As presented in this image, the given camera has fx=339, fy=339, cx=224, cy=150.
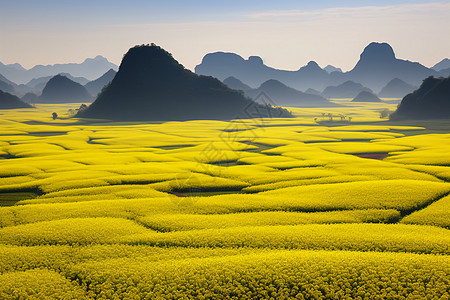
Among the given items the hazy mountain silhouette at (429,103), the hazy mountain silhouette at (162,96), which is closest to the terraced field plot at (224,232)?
the hazy mountain silhouette at (429,103)

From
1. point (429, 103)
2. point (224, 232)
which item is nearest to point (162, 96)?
point (429, 103)

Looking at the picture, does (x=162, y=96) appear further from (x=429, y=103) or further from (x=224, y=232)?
Answer: (x=224, y=232)

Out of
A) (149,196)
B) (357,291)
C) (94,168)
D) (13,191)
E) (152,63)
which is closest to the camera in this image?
(357,291)

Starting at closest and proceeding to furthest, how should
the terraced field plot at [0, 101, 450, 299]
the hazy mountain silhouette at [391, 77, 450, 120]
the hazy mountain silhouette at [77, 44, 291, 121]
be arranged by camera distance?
the terraced field plot at [0, 101, 450, 299] → the hazy mountain silhouette at [391, 77, 450, 120] → the hazy mountain silhouette at [77, 44, 291, 121]

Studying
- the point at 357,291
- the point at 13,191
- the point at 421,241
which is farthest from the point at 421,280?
the point at 13,191

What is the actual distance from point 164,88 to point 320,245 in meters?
154

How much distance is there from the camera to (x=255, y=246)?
20.1 m

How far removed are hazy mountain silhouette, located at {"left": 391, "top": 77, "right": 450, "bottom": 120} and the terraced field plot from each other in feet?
338

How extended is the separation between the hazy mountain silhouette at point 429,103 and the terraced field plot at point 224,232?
102982mm

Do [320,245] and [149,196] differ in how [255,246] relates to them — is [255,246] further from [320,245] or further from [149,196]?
[149,196]

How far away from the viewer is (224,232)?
2203 cm

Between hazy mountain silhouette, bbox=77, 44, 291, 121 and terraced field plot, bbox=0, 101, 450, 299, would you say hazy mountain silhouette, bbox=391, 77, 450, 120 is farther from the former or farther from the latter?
terraced field plot, bbox=0, 101, 450, 299

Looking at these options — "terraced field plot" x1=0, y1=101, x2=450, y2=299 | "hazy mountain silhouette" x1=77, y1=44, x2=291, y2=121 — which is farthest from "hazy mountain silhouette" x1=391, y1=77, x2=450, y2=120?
"terraced field plot" x1=0, y1=101, x2=450, y2=299

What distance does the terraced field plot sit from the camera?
1603 cm
